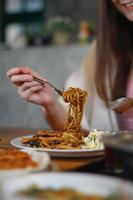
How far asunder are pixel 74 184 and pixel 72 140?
1.59 feet

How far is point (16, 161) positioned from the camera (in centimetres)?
66

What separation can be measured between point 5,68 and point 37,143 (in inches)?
97.4

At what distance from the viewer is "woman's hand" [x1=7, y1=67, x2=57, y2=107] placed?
116 centimetres

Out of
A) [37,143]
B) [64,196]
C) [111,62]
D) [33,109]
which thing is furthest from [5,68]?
[64,196]

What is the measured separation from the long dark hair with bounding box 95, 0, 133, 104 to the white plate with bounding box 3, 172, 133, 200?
1.29m

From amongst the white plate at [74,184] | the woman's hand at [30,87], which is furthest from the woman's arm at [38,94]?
the white plate at [74,184]

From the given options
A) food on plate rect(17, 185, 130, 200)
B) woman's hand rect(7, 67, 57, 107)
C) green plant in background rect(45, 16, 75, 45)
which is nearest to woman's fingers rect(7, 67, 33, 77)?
woman's hand rect(7, 67, 57, 107)

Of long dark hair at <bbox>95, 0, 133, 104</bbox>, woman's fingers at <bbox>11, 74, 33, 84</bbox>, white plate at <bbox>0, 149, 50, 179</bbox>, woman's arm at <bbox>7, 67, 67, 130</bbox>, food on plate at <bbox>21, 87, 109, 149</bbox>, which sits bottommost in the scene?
white plate at <bbox>0, 149, 50, 179</bbox>

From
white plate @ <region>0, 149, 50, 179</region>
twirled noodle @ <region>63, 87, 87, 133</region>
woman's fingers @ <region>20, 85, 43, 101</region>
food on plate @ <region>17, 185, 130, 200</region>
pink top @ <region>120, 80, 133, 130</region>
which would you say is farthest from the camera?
pink top @ <region>120, 80, 133, 130</region>

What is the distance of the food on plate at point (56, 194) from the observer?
1.39ft

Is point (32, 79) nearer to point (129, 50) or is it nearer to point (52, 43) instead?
point (129, 50)

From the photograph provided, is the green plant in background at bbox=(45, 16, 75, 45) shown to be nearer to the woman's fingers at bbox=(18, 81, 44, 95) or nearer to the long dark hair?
the long dark hair

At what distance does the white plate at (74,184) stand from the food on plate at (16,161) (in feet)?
0.47

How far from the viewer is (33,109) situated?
3.16 meters
